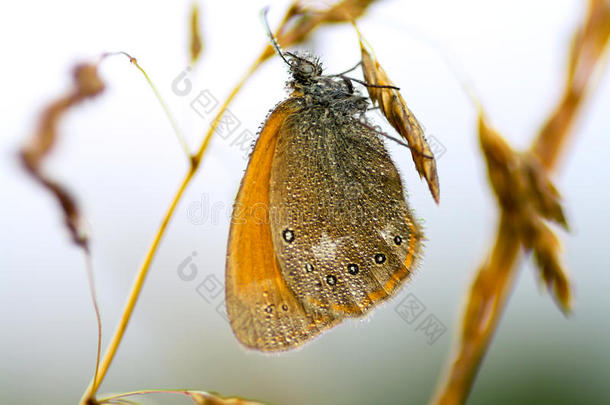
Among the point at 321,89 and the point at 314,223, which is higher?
the point at 321,89

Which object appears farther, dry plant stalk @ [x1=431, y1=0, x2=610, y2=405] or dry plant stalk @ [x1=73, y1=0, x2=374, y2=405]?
dry plant stalk @ [x1=73, y1=0, x2=374, y2=405]

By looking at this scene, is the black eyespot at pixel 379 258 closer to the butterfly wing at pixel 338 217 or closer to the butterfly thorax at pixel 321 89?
the butterfly wing at pixel 338 217

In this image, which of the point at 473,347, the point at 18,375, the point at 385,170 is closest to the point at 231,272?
the point at 385,170

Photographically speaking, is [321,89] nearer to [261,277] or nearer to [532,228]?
[261,277]

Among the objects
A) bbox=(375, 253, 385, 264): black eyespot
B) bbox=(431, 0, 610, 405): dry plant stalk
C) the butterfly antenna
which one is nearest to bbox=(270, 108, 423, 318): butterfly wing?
bbox=(375, 253, 385, 264): black eyespot

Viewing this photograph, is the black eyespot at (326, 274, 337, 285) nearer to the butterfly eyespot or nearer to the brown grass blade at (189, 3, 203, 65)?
the butterfly eyespot

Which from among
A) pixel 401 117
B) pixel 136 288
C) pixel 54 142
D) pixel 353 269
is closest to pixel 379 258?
pixel 353 269

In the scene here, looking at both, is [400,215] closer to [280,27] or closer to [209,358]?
[280,27]
